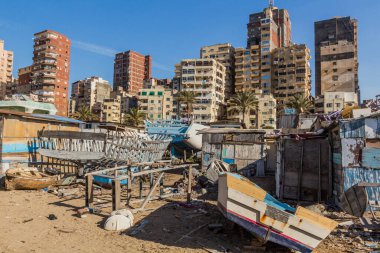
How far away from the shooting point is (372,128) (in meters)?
12.8

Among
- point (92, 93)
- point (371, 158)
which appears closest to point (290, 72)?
point (92, 93)

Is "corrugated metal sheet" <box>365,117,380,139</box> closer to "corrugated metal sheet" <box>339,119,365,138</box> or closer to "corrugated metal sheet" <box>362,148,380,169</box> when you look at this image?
"corrugated metal sheet" <box>339,119,365,138</box>

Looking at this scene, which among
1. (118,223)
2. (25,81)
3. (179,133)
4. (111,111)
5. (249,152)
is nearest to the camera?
(118,223)

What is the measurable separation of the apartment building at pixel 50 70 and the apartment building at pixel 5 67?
28.4m

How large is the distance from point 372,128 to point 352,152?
1.35 meters

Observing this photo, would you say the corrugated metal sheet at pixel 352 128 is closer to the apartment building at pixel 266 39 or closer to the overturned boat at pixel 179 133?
the overturned boat at pixel 179 133

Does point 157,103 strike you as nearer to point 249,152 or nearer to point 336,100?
point 336,100

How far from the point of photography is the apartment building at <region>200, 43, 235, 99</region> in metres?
102

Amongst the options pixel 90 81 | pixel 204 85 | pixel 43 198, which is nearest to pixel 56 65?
pixel 90 81

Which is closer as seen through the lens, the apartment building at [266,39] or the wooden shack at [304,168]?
the wooden shack at [304,168]

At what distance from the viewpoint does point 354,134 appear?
12945mm

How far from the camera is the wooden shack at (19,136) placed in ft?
61.0

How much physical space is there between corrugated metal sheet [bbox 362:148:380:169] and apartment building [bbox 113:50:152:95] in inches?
5326

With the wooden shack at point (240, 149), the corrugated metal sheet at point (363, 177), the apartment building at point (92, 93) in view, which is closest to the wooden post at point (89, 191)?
the corrugated metal sheet at point (363, 177)
